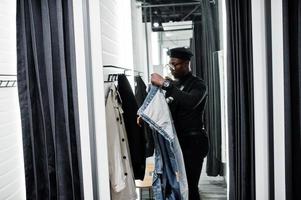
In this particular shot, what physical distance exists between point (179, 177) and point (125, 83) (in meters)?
0.75

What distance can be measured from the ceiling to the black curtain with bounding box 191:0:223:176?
6 cm

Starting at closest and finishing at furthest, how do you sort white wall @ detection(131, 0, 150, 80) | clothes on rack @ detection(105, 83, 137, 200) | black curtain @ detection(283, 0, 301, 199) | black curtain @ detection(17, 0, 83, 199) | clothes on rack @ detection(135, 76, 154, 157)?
black curtain @ detection(283, 0, 301, 199) → black curtain @ detection(17, 0, 83, 199) → clothes on rack @ detection(105, 83, 137, 200) → clothes on rack @ detection(135, 76, 154, 157) → white wall @ detection(131, 0, 150, 80)

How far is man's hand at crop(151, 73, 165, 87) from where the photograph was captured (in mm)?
1804

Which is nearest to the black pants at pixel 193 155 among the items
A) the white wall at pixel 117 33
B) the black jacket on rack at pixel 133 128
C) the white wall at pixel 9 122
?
the black jacket on rack at pixel 133 128

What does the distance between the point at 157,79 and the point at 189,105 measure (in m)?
0.29

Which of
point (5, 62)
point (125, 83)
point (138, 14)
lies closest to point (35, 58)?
point (5, 62)

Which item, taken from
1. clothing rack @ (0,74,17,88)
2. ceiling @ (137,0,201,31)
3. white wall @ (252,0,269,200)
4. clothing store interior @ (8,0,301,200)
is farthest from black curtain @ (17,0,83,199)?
white wall @ (252,0,269,200)

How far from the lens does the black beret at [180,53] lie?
188cm

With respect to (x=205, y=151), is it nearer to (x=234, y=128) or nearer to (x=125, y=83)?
(x=234, y=128)

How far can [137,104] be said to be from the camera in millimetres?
1908

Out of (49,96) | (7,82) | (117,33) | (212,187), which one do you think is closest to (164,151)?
(212,187)

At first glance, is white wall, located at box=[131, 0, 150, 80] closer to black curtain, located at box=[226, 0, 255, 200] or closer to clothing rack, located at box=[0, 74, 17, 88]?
black curtain, located at box=[226, 0, 255, 200]

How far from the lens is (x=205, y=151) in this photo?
1.93 m

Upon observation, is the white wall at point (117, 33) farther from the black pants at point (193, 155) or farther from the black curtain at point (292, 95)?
the black curtain at point (292, 95)
